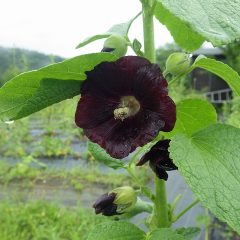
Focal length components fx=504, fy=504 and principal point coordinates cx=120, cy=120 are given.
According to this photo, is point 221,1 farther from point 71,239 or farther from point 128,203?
point 71,239

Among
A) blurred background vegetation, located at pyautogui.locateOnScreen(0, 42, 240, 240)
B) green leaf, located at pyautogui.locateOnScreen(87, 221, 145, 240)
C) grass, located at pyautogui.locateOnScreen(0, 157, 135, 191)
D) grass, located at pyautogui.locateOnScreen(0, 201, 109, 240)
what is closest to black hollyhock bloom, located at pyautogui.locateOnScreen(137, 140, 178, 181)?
green leaf, located at pyautogui.locateOnScreen(87, 221, 145, 240)

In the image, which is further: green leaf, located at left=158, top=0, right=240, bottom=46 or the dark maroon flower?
the dark maroon flower

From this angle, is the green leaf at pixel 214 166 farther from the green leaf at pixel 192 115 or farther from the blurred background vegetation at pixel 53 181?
the blurred background vegetation at pixel 53 181

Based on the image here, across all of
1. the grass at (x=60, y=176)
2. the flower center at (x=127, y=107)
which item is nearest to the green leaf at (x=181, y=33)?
the flower center at (x=127, y=107)

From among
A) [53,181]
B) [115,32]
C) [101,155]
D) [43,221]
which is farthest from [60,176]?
[115,32]

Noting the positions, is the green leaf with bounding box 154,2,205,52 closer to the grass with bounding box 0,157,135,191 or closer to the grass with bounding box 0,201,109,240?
the grass with bounding box 0,201,109,240

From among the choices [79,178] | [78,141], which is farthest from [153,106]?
[78,141]

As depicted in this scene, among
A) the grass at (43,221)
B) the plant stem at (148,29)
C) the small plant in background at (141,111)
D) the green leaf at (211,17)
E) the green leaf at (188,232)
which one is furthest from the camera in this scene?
the grass at (43,221)
